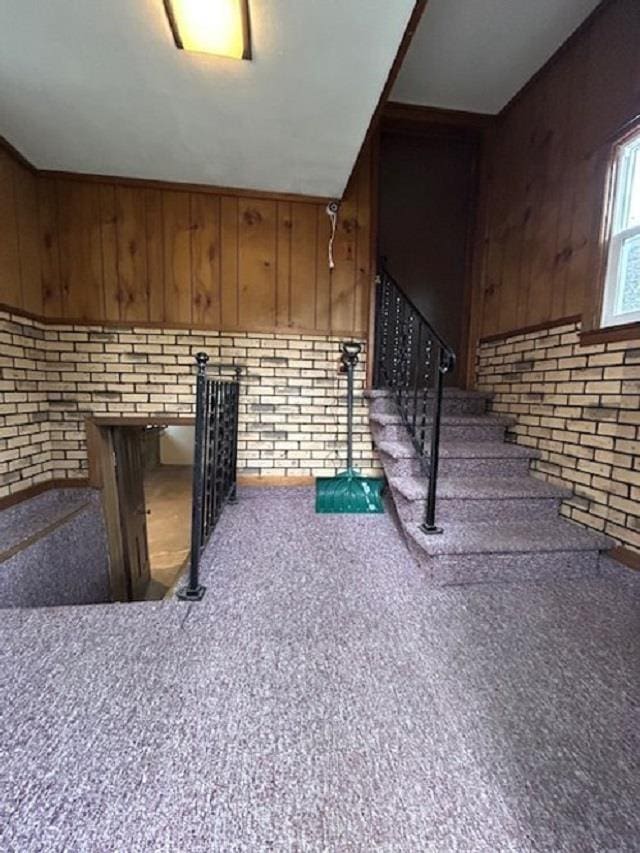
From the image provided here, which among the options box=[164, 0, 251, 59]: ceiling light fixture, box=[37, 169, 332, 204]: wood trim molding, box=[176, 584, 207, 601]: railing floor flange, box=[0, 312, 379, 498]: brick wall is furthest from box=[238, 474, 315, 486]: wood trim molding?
box=[164, 0, 251, 59]: ceiling light fixture

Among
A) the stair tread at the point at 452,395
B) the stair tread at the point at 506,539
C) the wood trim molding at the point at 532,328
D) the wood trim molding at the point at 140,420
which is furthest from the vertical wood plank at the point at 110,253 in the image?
the wood trim molding at the point at 532,328

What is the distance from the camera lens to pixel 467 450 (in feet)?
7.48

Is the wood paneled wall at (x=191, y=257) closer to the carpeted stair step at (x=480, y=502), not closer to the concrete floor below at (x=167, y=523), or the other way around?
the carpeted stair step at (x=480, y=502)

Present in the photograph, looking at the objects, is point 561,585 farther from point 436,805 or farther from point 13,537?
point 13,537

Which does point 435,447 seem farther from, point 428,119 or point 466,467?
point 428,119

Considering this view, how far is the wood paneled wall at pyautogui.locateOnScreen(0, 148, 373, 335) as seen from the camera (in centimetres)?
257

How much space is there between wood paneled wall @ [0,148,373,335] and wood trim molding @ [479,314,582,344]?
39.7 inches

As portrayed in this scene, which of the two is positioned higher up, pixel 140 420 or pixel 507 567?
pixel 140 420

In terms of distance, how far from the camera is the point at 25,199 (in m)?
2.42

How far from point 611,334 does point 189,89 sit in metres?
2.39

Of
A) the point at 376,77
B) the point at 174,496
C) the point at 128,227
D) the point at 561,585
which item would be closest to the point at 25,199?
the point at 128,227

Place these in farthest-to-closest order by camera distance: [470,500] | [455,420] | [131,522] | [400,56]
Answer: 1. [131,522]
2. [455,420]
3. [470,500]
4. [400,56]

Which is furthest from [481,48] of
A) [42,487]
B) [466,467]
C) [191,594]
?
[42,487]

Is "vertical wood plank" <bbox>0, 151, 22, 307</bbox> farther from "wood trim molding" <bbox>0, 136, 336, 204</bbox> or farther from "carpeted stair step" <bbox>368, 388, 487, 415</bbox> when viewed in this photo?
"carpeted stair step" <bbox>368, 388, 487, 415</bbox>
